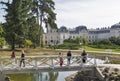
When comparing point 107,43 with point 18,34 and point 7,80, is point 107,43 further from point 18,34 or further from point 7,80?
point 7,80

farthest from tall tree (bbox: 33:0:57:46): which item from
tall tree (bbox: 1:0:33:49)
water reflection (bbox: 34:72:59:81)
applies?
water reflection (bbox: 34:72:59:81)

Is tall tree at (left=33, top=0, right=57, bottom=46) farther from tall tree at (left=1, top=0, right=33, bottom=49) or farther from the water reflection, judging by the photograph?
the water reflection

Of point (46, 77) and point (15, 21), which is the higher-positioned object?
point (15, 21)

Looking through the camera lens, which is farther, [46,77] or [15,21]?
[15,21]

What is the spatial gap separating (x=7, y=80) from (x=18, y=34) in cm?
3050

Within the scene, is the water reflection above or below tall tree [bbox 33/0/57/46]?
below

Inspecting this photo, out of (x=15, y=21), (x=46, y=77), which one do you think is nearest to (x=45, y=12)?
(x=15, y=21)

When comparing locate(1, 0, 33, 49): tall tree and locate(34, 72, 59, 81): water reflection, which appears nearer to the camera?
locate(34, 72, 59, 81): water reflection

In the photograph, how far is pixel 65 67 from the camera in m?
29.3

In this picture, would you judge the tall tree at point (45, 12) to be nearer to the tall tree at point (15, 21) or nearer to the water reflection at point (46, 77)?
the tall tree at point (15, 21)

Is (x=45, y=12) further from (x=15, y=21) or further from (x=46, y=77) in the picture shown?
(x=46, y=77)

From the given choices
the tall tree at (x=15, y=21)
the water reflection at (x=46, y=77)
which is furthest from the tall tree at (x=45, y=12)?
the water reflection at (x=46, y=77)

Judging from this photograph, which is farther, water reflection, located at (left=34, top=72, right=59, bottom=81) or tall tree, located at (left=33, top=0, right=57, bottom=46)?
tall tree, located at (left=33, top=0, right=57, bottom=46)

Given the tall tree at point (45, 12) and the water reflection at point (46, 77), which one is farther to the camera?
the tall tree at point (45, 12)
